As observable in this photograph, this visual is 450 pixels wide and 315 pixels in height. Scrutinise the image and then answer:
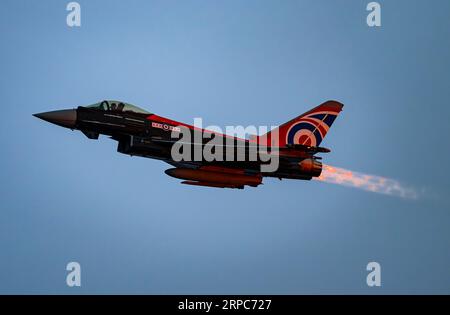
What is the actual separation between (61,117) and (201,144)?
6359 mm

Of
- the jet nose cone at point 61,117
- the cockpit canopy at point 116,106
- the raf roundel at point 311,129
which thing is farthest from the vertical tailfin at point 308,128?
the jet nose cone at point 61,117

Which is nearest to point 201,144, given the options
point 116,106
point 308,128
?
point 116,106

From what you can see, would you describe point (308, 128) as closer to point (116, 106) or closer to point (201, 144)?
point (201, 144)

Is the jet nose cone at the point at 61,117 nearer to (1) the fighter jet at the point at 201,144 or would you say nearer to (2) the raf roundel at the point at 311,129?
(1) the fighter jet at the point at 201,144

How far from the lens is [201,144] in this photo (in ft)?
123

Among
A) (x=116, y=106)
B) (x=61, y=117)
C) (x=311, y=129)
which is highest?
(x=116, y=106)

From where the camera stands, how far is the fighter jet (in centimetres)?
3684

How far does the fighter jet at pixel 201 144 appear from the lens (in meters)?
36.8

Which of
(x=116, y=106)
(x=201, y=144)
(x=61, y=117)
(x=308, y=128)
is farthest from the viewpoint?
(x=308, y=128)

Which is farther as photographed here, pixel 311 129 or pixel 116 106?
pixel 311 129

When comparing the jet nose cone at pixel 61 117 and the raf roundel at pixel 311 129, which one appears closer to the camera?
the jet nose cone at pixel 61 117
